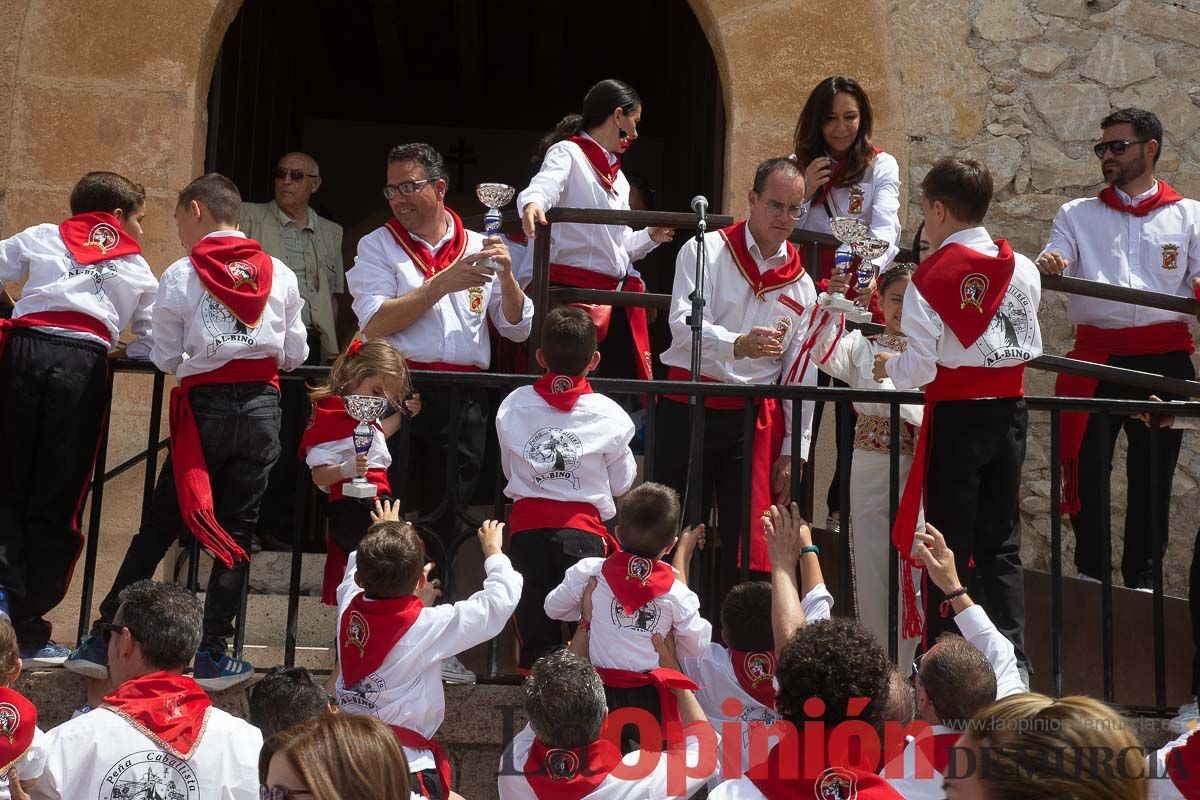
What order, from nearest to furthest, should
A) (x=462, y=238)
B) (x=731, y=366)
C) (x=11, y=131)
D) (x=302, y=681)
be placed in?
(x=302, y=681)
(x=731, y=366)
(x=462, y=238)
(x=11, y=131)

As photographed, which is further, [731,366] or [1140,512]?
[1140,512]

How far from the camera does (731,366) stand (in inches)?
208

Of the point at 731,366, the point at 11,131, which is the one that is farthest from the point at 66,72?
the point at 731,366

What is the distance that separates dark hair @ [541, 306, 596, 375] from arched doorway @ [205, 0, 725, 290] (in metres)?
4.57

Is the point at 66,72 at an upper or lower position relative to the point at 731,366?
upper

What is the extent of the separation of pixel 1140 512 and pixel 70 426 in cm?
391

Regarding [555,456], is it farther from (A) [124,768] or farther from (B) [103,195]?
(B) [103,195]

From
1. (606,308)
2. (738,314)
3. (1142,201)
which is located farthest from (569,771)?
(1142,201)

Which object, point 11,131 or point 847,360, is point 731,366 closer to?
point 847,360

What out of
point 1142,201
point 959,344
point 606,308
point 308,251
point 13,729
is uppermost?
point 1142,201

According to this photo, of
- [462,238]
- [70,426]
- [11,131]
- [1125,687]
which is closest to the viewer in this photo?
[70,426]

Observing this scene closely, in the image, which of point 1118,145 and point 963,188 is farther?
point 1118,145

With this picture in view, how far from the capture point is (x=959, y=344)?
447cm

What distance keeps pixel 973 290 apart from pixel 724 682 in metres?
1.39
